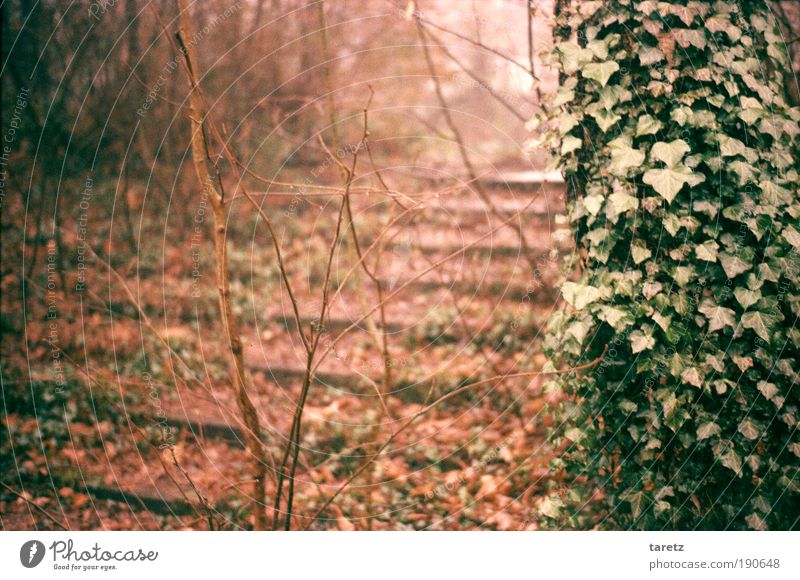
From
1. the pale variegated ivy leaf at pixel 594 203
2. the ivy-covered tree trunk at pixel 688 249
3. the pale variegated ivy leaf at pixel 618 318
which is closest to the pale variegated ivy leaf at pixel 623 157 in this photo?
the ivy-covered tree trunk at pixel 688 249

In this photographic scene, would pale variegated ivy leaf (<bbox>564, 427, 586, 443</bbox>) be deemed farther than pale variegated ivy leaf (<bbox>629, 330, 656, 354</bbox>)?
Yes

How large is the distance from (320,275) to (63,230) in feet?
7.82

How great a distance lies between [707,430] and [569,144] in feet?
4.03

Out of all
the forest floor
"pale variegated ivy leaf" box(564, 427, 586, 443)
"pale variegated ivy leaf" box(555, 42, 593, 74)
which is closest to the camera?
"pale variegated ivy leaf" box(555, 42, 593, 74)

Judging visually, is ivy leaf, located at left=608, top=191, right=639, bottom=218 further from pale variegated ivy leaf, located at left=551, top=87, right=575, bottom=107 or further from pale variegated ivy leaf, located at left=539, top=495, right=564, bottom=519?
pale variegated ivy leaf, located at left=539, top=495, right=564, bottom=519

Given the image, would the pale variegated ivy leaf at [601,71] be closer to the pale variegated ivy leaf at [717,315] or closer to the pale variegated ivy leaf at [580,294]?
the pale variegated ivy leaf at [580,294]

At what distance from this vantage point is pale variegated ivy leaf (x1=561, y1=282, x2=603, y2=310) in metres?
2.41

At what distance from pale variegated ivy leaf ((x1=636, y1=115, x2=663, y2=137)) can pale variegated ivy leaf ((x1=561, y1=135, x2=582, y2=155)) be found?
0.72 feet

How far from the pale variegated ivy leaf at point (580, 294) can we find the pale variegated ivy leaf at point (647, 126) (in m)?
0.61

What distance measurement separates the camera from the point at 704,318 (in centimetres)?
240
